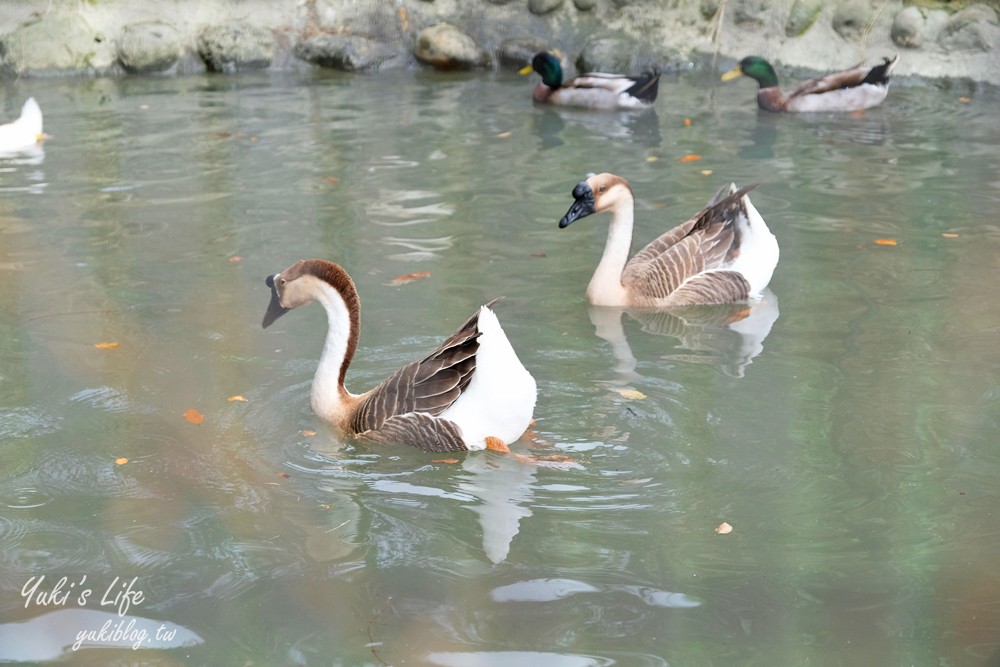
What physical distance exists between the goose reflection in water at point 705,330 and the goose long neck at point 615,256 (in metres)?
0.11

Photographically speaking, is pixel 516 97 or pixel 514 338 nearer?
pixel 514 338

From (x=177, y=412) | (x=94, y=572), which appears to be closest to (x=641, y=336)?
(x=177, y=412)

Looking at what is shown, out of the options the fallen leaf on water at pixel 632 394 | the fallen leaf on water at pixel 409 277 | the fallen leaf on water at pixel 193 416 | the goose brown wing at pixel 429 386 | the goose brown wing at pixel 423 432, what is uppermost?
the goose brown wing at pixel 429 386

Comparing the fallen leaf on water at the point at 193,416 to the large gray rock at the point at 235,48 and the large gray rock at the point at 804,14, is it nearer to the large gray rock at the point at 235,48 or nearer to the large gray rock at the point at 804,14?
the large gray rock at the point at 235,48

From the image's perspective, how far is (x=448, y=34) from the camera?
47.0 ft

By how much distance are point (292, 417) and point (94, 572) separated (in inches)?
55.4

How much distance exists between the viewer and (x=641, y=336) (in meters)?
6.70

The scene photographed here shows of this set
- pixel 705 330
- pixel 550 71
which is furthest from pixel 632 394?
pixel 550 71

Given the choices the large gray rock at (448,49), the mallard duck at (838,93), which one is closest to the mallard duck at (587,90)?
the mallard duck at (838,93)

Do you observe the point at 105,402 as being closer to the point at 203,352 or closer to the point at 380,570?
the point at 203,352

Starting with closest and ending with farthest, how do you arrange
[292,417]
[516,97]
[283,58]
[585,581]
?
[585,581], [292,417], [516,97], [283,58]

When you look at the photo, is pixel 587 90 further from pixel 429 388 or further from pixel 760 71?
pixel 429 388

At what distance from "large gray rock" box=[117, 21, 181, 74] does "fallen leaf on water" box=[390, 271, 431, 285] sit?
817 centimetres

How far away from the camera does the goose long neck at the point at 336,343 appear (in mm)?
5449
